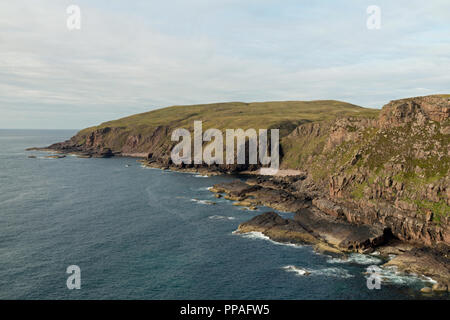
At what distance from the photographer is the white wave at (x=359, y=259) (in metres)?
67.5

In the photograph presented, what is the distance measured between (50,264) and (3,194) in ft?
261

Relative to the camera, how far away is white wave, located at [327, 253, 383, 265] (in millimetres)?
67500

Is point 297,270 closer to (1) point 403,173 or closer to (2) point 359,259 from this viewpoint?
(2) point 359,259

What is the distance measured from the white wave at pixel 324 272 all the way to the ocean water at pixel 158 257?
7.9 inches

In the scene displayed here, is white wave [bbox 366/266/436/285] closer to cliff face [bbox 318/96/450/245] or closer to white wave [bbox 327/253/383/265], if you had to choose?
white wave [bbox 327/253/383/265]

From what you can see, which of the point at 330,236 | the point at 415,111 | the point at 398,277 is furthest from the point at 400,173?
the point at 398,277

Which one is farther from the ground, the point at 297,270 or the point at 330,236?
the point at 330,236

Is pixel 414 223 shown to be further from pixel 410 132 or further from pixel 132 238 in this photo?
pixel 132 238

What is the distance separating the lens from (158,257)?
6950cm

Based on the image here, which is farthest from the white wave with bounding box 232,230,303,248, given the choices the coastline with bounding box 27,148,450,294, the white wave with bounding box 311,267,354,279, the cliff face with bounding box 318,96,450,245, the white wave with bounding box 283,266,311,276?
the cliff face with bounding box 318,96,450,245

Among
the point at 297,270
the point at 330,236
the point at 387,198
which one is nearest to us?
the point at 297,270

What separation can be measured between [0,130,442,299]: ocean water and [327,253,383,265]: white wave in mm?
219

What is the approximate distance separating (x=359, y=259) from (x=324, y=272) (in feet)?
37.3

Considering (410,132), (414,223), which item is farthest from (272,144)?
(414,223)
